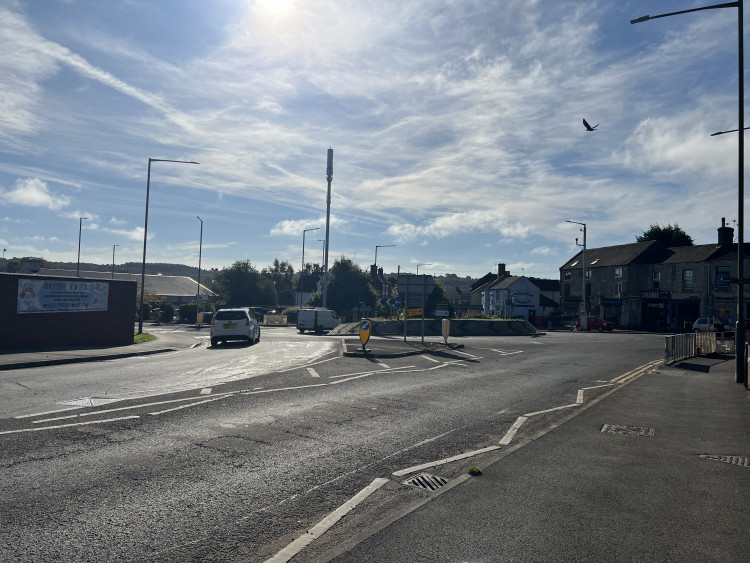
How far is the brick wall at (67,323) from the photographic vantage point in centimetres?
1970

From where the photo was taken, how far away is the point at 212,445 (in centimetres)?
723

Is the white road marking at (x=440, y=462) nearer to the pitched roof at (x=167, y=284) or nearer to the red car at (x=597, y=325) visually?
the red car at (x=597, y=325)

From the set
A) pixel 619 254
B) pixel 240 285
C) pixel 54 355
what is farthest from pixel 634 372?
pixel 240 285

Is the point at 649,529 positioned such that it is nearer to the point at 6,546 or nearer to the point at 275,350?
the point at 6,546

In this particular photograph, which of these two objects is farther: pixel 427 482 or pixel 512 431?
pixel 512 431

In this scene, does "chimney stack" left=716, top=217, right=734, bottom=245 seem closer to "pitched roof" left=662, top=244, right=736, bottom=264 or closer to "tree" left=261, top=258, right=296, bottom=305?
"pitched roof" left=662, top=244, right=736, bottom=264

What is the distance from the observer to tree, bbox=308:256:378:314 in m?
69.8

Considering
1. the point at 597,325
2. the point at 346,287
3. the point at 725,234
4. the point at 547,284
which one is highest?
the point at 725,234

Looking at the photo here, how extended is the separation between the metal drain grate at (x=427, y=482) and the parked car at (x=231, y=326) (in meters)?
Answer: 20.0

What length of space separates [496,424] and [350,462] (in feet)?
12.0

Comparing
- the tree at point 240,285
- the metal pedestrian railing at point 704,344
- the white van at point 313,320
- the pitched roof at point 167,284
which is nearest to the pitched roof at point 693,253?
the metal pedestrian railing at point 704,344

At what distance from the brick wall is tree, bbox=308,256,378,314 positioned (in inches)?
1748

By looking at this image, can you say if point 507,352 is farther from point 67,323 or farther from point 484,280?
point 484,280

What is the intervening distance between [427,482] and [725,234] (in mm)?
63946
